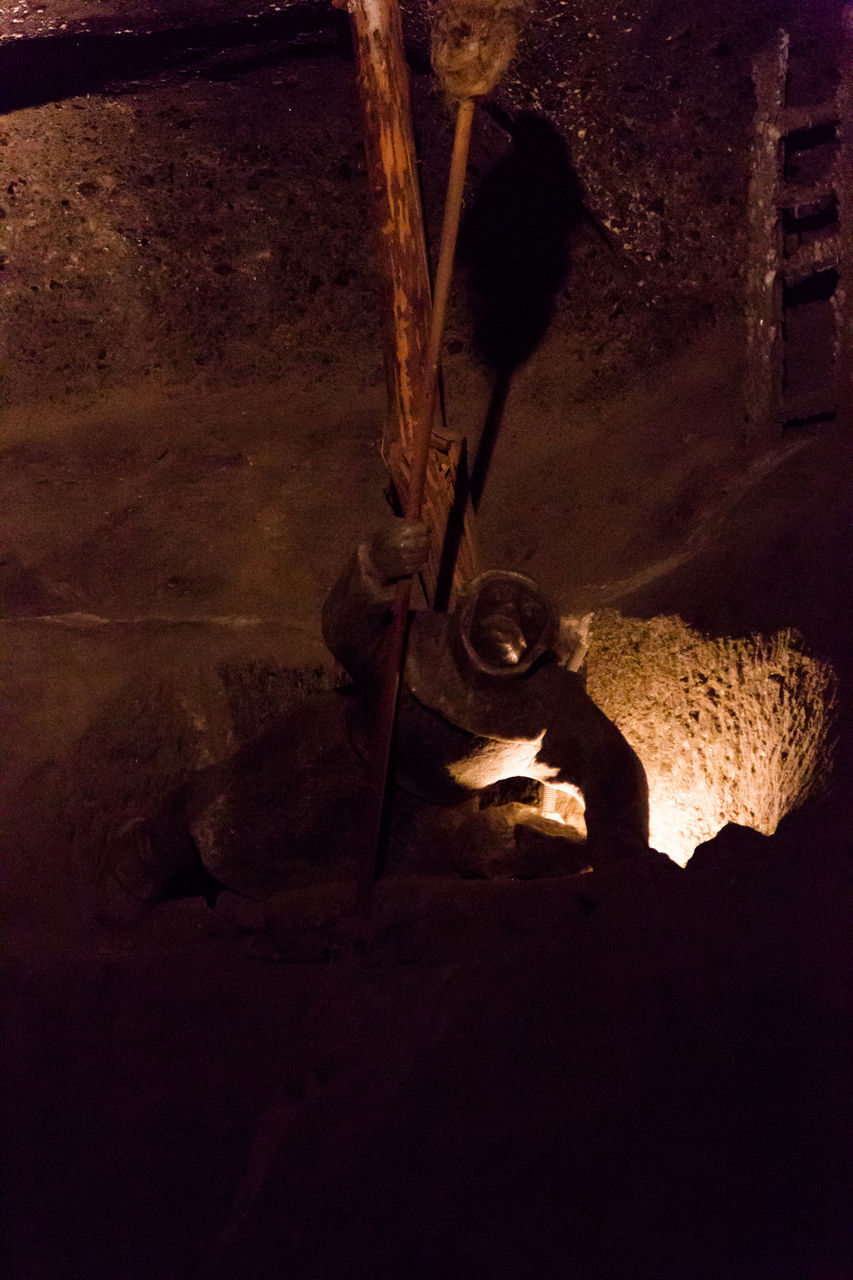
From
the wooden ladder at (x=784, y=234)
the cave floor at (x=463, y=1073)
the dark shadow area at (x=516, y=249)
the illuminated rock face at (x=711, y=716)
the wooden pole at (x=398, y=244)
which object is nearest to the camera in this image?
the cave floor at (x=463, y=1073)

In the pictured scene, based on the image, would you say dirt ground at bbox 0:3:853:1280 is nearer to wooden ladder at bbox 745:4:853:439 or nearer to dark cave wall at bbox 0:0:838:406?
dark cave wall at bbox 0:0:838:406

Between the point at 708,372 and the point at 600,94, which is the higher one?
the point at 600,94

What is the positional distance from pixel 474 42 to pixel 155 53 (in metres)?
1.87

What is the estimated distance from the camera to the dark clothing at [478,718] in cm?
242

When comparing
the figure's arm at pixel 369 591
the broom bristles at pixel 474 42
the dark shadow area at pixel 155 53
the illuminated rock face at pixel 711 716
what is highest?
the broom bristles at pixel 474 42


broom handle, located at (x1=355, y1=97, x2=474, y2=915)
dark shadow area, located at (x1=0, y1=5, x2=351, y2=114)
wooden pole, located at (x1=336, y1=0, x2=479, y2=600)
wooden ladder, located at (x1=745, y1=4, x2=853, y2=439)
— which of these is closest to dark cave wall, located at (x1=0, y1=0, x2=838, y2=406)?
dark shadow area, located at (x1=0, y1=5, x2=351, y2=114)

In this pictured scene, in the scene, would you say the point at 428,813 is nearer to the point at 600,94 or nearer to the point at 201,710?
the point at 201,710

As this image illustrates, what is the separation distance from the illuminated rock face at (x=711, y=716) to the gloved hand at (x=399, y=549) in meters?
0.87

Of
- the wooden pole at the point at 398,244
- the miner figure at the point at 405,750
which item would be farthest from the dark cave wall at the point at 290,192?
the miner figure at the point at 405,750

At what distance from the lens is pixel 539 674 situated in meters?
2.53

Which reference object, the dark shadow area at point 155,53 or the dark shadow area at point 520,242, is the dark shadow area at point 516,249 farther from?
the dark shadow area at point 155,53

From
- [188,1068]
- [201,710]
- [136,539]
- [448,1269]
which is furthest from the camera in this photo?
[136,539]

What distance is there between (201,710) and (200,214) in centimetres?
191

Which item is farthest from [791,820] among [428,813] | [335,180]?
[335,180]
